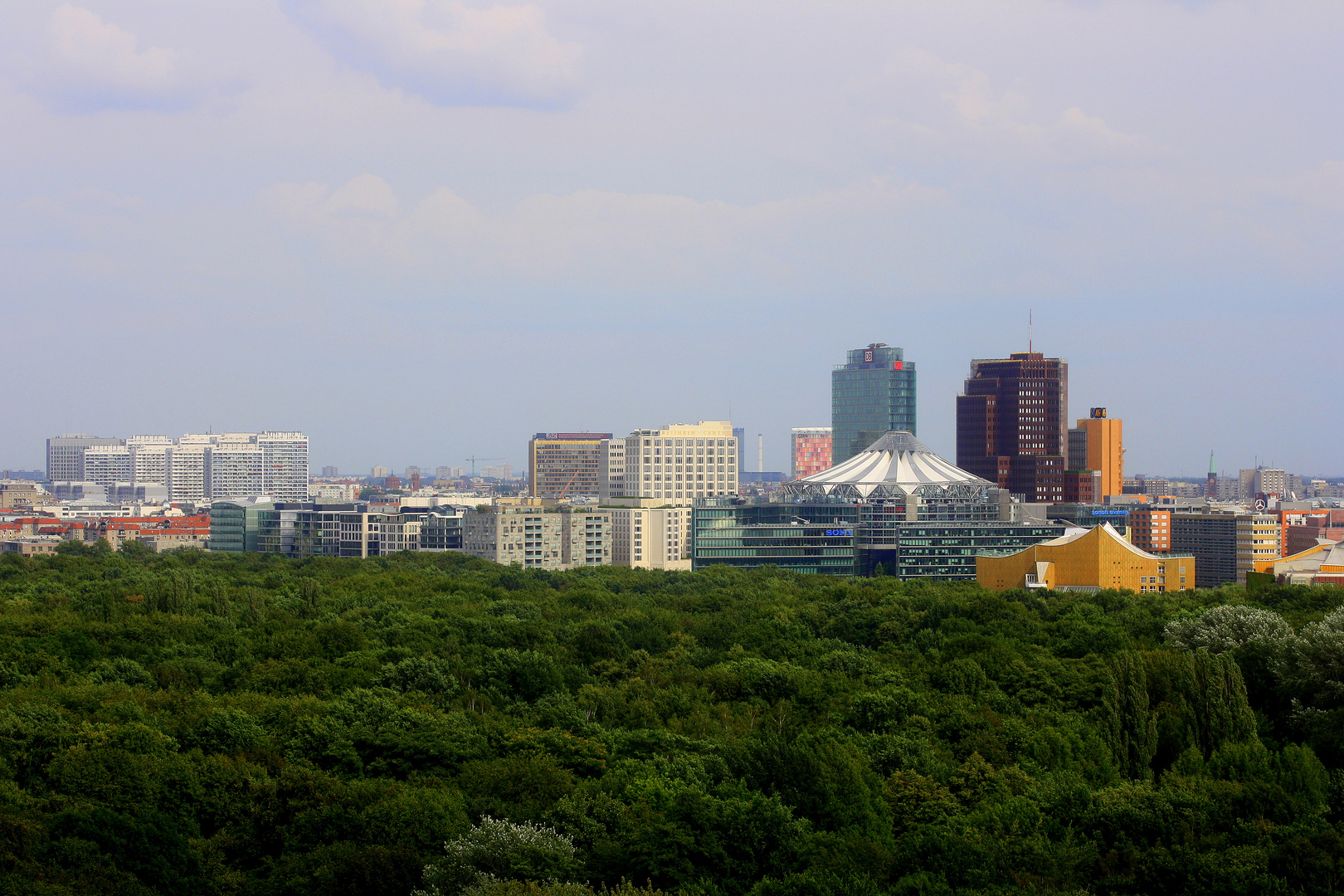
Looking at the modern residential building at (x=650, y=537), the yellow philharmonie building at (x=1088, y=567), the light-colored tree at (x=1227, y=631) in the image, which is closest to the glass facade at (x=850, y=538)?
the modern residential building at (x=650, y=537)

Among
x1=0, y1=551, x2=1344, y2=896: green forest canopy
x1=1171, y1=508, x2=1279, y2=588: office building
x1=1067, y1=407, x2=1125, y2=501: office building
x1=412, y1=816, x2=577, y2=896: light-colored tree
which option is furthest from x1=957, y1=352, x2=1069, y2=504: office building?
x1=412, y1=816, x2=577, y2=896: light-colored tree

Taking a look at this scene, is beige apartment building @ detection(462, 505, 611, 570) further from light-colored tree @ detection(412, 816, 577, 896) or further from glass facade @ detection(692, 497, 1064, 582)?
light-colored tree @ detection(412, 816, 577, 896)

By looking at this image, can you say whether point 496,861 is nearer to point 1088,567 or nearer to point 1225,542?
point 1088,567

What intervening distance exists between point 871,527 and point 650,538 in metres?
25.5

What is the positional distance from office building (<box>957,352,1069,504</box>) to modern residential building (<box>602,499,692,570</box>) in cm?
4366

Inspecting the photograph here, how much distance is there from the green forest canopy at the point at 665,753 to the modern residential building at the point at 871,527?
188 ft

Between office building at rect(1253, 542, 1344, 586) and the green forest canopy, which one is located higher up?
office building at rect(1253, 542, 1344, 586)

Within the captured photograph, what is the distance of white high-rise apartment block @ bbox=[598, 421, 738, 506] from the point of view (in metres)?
170

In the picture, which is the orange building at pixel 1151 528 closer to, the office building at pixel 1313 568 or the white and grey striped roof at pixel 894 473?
the white and grey striped roof at pixel 894 473

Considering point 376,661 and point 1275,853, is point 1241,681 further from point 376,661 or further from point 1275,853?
point 376,661

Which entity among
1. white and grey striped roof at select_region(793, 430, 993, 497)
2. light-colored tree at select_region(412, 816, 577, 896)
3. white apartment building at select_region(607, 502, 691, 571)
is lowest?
light-colored tree at select_region(412, 816, 577, 896)

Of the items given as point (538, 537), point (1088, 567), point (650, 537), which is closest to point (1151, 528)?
point (650, 537)

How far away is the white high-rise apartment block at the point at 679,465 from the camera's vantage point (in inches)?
6688

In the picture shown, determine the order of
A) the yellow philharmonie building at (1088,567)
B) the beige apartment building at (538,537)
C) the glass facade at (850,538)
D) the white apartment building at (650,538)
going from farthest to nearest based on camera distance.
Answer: the white apartment building at (650,538) < the beige apartment building at (538,537) < the glass facade at (850,538) < the yellow philharmonie building at (1088,567)
